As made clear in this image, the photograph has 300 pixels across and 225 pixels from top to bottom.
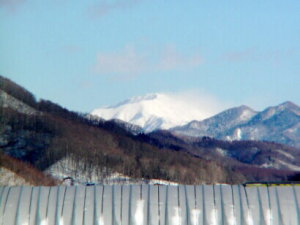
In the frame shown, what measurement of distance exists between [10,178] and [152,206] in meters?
144

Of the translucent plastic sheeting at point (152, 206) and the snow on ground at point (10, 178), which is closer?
the translucent plastic sheeting at point (152, 206)

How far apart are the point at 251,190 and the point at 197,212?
3.81 metres

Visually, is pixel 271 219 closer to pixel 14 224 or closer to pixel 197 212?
pixel 197 212

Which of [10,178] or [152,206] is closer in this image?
[152,206]

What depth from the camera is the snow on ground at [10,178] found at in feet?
582

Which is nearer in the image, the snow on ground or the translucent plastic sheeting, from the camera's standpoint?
the translucent plastic sheeting

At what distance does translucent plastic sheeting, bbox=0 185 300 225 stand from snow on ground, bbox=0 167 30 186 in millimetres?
131825

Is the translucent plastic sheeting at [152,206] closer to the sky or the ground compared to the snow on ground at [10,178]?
closer to the ground

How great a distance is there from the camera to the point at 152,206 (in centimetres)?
4441

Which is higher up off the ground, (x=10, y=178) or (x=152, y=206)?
(x=10, y=178)

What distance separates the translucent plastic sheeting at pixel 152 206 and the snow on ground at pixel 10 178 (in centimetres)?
13183

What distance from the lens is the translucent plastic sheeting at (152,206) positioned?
144 ft

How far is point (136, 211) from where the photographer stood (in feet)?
145

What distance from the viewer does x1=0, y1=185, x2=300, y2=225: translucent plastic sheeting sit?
43.8 meters
